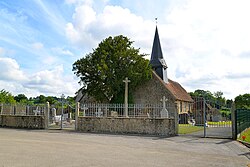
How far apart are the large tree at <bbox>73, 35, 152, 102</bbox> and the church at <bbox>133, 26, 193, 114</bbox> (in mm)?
1475

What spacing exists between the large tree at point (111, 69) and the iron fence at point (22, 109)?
14.6 meters

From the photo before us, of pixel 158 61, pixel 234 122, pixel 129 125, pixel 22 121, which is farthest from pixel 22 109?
pixel 158 61

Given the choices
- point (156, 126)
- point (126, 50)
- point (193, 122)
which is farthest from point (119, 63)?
point (156, 126)

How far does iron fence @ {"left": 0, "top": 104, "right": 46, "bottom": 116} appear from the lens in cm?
2053

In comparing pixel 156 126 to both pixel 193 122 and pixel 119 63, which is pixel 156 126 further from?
pixel 119 63

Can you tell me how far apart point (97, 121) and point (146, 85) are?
21508 millimetres

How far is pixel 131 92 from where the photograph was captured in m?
39.5

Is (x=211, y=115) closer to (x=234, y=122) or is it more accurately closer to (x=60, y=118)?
(x=234, y=122)

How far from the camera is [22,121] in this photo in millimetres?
21109

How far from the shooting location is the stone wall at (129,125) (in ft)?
52.9

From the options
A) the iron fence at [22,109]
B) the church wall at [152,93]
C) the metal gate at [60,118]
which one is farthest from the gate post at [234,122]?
the church wall at [152,93]

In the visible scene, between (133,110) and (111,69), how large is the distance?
1905 centimetres

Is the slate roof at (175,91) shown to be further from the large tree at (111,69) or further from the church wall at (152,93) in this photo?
the large tree at (111,69)

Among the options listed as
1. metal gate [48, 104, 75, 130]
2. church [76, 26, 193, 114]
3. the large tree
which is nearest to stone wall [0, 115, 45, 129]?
metal gate [48, 104, 75, 130]
